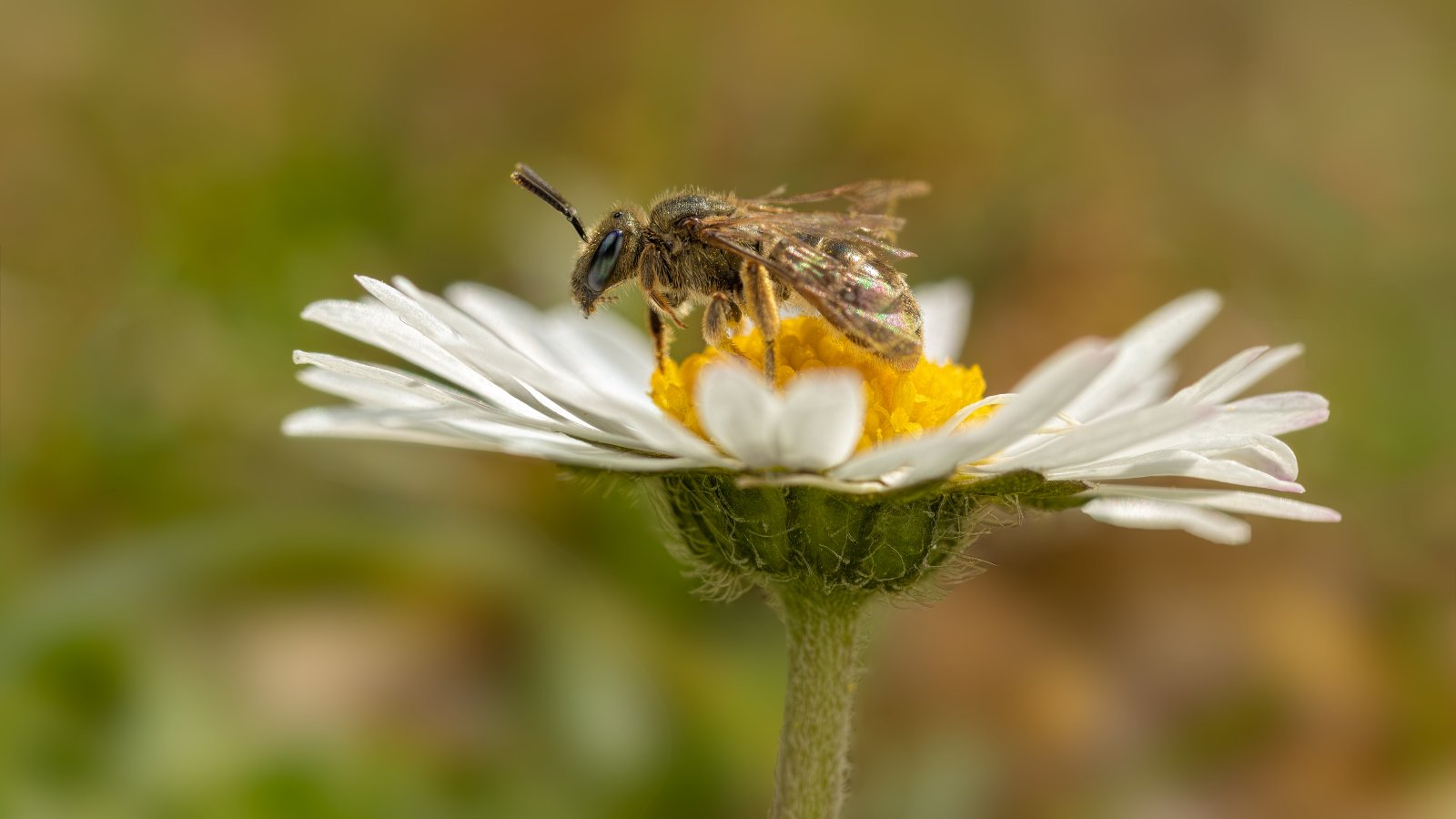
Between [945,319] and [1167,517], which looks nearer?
[1167,517]

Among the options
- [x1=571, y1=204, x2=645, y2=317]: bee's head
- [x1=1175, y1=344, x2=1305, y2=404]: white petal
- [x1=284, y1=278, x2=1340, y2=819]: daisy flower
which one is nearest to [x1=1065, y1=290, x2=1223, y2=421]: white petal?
[x1=284, y1=278, x2=1340, y2=819]: daisy flower

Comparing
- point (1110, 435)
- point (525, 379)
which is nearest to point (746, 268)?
point (525, 379)

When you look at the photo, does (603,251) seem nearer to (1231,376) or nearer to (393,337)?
(393,337)

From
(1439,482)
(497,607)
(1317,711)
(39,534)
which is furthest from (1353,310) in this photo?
(39,534)

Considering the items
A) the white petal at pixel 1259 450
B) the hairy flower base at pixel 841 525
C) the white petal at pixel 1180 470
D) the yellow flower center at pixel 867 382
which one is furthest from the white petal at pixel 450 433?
the white petal at pixel 1259 450

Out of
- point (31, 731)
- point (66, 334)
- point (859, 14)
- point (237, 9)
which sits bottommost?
point (31, 731)

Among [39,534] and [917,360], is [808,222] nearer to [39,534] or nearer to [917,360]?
[917,360]
